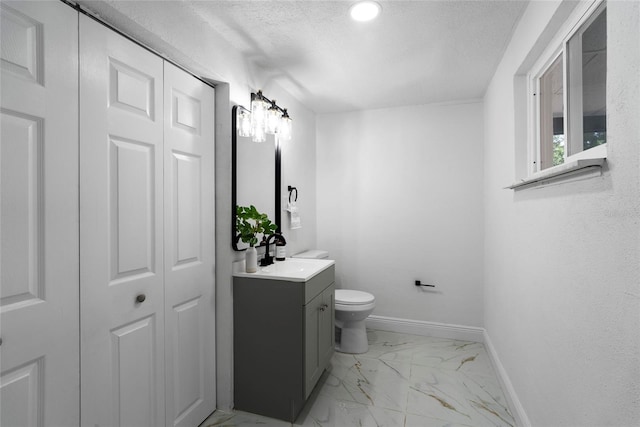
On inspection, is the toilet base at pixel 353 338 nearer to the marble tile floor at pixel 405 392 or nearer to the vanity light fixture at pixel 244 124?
the marble tile floor at pixel 405 392

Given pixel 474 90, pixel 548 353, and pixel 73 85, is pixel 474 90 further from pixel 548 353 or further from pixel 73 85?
pixel 73 85

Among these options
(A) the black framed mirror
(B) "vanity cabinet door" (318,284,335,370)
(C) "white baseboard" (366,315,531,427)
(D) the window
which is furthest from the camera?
(C) "white baseboard" (366,315,531,427)

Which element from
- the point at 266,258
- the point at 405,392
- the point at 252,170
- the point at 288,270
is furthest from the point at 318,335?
the point at 252,170

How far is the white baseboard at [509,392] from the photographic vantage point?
1.69 metres

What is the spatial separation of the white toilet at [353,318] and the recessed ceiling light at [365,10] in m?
2.05

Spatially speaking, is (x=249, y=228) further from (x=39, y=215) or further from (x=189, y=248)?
(x=39, y=215)

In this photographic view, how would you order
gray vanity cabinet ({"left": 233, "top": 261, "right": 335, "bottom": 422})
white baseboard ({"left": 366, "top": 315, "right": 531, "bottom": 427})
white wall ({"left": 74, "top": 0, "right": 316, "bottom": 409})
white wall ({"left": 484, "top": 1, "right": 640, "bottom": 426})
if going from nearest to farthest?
1. white wall ({"left": 484, "top": 1, "right": 640, "bottom": 426})
2. white wall ({"left": 74, "top": 0, "right": 316, "bottom": 409})
3. gray vanity cabinet ({"left": 233, "top": 261, "right": 335, "bottom": 422})
4. white baseboard ({"left": 366, "top": 315, "right": 531, "bottom": 427})

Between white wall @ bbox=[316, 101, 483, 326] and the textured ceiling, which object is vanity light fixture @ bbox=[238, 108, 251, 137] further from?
white wall @ bbox=[316, 101, 483, 326]

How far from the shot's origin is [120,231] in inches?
52.9

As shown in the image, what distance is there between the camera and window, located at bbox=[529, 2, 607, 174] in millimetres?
1143

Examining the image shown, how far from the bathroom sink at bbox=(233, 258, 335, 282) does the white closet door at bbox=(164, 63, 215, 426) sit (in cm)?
18

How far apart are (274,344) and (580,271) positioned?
5.00 ft

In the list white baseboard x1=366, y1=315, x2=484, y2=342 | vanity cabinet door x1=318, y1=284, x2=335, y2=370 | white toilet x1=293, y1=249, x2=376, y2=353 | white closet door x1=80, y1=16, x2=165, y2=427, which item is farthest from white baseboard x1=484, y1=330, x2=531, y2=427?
white closet door x1=80, y1=16, x2=165, y2=427

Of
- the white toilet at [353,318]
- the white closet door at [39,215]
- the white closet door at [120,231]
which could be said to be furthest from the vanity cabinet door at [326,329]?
the white closet door at [39,215]
